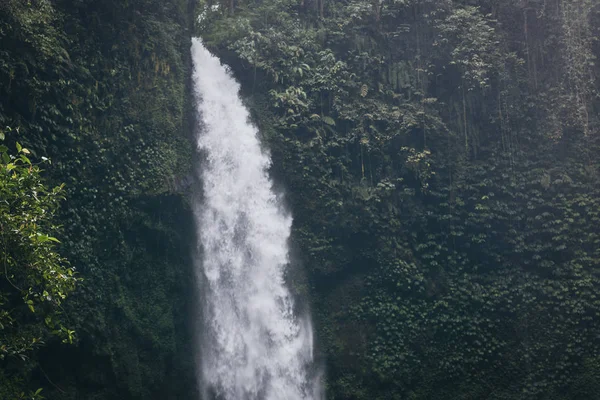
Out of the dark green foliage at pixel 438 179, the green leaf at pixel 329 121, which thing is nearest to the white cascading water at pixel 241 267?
the dark green foliage at pixel 438 179

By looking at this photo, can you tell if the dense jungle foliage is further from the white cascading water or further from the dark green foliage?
the white cascading water

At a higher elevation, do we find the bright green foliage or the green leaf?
the green leaf

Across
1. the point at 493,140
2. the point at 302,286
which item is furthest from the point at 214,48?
the point at 493,140

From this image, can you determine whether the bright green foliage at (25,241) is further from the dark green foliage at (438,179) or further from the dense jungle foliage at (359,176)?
the dark green foliage at (438,179)

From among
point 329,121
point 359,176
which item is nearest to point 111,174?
point 329,121

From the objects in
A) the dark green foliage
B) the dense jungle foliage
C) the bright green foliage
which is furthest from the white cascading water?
the bright green foliage

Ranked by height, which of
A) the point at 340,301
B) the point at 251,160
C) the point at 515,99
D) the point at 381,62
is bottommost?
the point at 340,301

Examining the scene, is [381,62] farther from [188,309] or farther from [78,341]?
[78,341]
